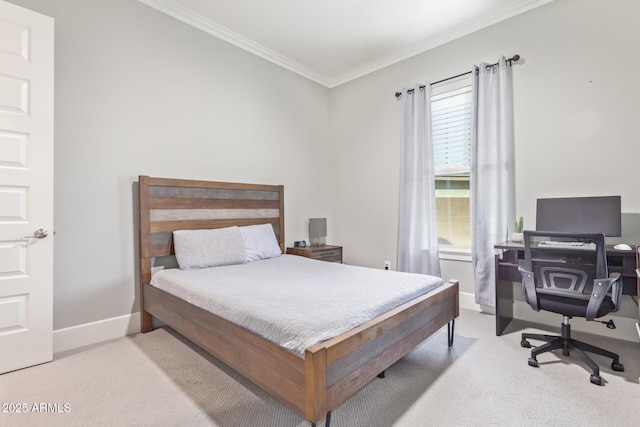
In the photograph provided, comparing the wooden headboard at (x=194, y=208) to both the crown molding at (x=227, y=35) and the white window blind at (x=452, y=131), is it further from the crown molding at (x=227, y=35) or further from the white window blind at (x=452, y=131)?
the white window blind at (x=452, y=131)

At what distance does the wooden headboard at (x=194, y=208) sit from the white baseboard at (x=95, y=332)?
0.22m

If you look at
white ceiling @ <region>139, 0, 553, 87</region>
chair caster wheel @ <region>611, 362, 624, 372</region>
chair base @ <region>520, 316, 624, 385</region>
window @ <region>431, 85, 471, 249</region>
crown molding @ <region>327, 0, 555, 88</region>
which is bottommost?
chair caster wheel @ <region>611, 362, 624, 372</region>

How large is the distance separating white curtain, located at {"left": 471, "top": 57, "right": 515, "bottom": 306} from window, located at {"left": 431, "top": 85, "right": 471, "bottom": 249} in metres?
0.26

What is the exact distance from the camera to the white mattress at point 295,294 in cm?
153

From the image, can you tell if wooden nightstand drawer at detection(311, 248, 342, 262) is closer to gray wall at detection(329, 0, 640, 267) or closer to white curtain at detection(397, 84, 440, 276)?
white curtain at detection(397, 84, 440, 276)

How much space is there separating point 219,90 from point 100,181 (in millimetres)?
1546

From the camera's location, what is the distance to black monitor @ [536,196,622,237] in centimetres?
245

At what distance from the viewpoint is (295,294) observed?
1.99 metres

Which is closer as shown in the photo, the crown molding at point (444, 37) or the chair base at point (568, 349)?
the chair base at point (568, 349)

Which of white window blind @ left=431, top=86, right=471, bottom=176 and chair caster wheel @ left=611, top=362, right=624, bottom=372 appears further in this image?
white window blind @ left=431, top=86, right=471, bottom=176

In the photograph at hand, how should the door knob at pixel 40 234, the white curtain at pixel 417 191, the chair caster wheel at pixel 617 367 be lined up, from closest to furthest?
the chair caster wheel at pixel 617 367 → the door knob at pixel 40 234 → the white curtain at pixel 417 191

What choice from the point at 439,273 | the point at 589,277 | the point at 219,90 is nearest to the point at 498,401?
the point at 589,277

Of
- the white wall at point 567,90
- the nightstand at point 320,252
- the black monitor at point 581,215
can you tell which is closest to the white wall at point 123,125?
the nightstand at point 320,252

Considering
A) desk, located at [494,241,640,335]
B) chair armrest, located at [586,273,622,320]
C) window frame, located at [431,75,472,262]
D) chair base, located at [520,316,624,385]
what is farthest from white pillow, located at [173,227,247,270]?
chair armrest, located at [586,273,622,320]
